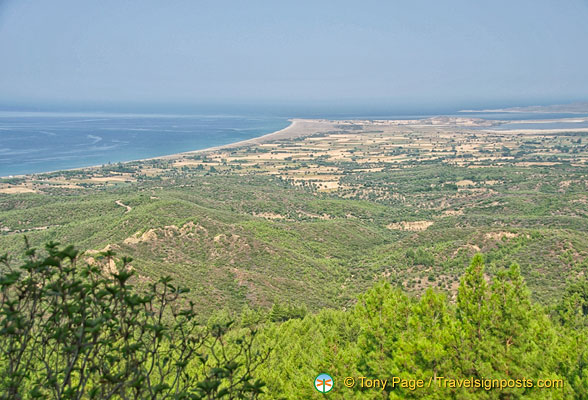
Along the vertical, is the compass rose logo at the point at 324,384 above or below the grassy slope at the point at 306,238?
above

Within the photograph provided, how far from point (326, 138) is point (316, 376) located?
571 ft

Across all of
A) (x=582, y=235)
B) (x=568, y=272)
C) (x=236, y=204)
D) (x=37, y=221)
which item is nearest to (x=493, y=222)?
(x=582, y=235)

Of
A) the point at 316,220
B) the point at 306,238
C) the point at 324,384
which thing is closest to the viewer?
the point at 324,384

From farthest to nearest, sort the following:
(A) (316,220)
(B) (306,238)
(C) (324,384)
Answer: (A) (316,220)
(B) (306,238)
(C) (324,384)

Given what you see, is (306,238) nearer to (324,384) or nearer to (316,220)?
(316,220)

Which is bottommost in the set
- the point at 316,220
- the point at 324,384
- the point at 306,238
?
the point at 316,220

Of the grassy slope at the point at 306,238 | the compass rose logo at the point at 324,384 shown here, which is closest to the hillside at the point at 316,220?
the grassy slope at the point at 306,238

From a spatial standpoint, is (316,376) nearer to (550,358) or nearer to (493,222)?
(550,358)

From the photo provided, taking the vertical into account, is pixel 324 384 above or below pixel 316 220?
above

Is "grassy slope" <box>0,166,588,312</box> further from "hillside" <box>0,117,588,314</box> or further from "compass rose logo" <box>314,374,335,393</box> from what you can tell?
"compass rose logo" <box>314,374,335,393</box>

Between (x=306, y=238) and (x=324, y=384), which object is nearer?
(x=324, y=384)

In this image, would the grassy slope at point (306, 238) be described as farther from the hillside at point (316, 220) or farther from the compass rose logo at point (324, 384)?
the compass rose logo at point (324, 384)

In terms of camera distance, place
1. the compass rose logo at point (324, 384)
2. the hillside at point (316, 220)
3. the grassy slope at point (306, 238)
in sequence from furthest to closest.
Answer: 1. the hillside at point (316, 220)
2. the grassy slope at point (306, 238)
3. the compass rose logo at point (324, 384)

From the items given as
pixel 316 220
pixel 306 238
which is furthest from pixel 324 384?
pixel 316 220
